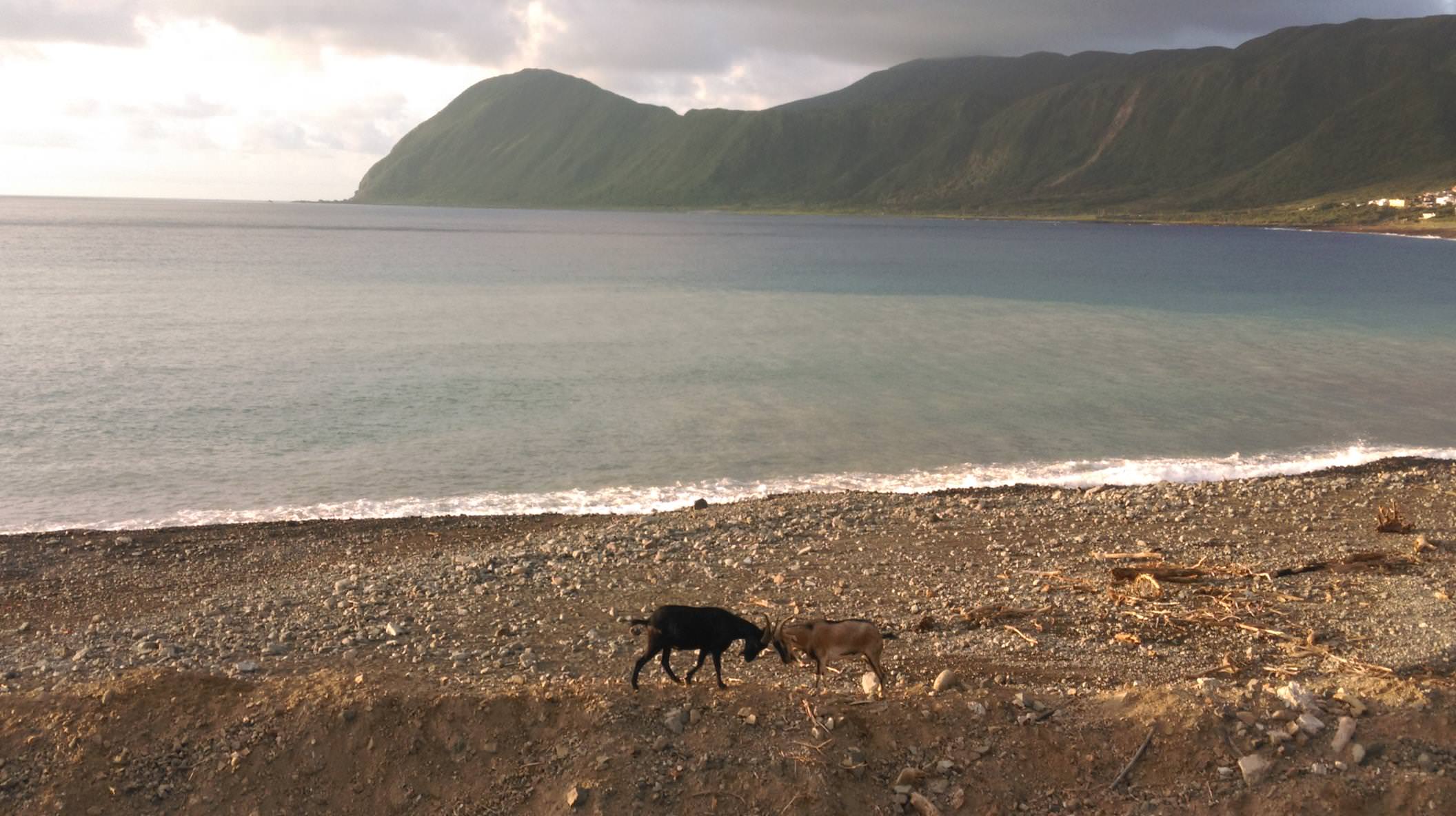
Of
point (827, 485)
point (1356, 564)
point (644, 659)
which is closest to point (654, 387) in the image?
point (827, 485)

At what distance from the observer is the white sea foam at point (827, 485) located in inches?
811

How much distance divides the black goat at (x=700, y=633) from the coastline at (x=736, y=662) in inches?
17.6

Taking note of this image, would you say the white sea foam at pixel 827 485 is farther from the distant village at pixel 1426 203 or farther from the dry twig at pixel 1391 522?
the distant village at pixel 1426 203

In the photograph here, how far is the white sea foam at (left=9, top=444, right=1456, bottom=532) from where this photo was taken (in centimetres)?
2061

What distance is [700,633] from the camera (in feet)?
27.8

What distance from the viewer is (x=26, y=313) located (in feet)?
168

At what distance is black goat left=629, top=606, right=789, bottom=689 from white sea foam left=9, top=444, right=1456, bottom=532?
40.5 feet

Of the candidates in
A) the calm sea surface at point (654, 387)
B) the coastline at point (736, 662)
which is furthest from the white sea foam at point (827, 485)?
the coastline at point (736, 662)

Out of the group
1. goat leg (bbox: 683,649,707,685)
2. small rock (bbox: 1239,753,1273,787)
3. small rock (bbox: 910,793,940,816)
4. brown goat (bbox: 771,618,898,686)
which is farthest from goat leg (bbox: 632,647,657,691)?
small rock (bbox: 1239,753,1273,787)

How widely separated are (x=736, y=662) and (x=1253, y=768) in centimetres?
490

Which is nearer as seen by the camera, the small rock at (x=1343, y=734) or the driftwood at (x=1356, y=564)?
the small rock at (x=1343, y=734)

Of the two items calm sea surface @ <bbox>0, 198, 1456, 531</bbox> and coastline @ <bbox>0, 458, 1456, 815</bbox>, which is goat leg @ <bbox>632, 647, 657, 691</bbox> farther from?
calm sea surface @ <bbox>0, 198, 1456, 531</bbox>

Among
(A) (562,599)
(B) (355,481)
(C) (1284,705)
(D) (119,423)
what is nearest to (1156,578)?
(C) (1284,705)

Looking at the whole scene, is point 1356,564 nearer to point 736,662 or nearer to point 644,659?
point 736,662
